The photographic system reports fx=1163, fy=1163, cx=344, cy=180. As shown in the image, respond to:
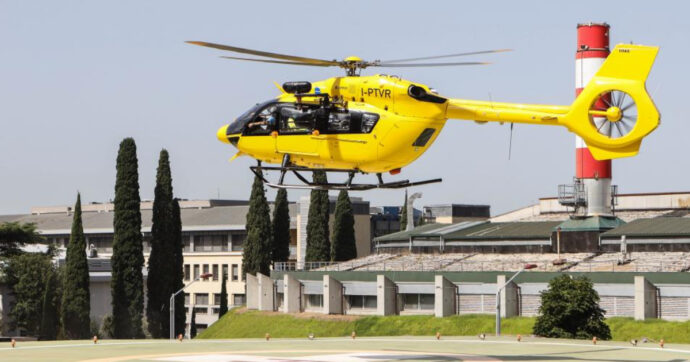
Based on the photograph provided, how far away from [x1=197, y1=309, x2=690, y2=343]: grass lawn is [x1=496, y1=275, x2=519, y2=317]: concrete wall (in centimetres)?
105

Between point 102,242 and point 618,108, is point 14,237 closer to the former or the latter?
point 102,242

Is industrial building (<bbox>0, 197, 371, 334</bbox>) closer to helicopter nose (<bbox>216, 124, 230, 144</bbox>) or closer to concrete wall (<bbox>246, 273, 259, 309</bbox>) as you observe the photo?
concrete wall (<bbox>246, 273, 259, 309</bbox>)

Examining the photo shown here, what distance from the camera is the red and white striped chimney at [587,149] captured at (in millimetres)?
94562

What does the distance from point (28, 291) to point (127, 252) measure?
17.3 metres

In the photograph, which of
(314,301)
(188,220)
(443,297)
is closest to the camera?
(443,297)

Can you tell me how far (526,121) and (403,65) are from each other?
17.2 feet

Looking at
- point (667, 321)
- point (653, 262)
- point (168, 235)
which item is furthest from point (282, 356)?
point (168, 235)

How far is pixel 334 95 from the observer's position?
4678 cm

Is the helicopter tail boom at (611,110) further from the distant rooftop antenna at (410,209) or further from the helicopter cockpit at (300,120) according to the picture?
the distant rooftop antenna at (410,209)

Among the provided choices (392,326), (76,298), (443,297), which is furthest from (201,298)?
(443,297)

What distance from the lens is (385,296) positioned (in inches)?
3681

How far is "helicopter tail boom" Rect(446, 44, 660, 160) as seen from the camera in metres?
42.3

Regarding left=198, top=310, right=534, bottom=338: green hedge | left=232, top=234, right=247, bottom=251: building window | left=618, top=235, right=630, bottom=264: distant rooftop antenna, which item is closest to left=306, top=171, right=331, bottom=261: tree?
left=198, top=310, right=534, bottom=338: green hedge

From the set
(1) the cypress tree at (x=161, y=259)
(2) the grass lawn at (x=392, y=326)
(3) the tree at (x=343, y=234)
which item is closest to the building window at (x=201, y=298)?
(3) the tree at (x=343, y=234)
